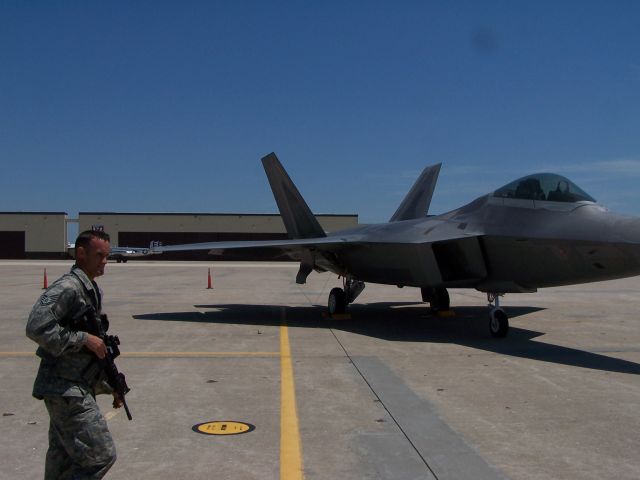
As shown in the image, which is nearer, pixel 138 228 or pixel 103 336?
pixel 103 336

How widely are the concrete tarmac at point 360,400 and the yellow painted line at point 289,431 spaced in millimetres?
18

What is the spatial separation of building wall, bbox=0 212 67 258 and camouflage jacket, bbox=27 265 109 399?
61627 mm

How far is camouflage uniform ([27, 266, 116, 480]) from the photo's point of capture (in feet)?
10.3

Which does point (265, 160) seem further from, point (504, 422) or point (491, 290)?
point (504, 422)

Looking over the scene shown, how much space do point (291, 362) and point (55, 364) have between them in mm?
5252

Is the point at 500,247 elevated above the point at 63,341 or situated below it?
above

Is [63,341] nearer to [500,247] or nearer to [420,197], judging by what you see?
[500,247]

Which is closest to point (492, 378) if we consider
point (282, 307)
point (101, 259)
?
point (101, 259)

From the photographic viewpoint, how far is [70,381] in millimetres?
3260

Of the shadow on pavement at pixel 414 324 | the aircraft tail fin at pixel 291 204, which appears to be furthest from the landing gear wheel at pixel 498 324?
the aircraft tail fin at pixel 291 204

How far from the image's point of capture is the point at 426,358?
867 cm

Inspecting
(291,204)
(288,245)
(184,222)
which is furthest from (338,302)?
(184,222)

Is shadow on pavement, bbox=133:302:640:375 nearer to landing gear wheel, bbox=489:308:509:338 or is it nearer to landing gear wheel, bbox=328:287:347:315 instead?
landing gear wheel, bbox=489:308:509:338

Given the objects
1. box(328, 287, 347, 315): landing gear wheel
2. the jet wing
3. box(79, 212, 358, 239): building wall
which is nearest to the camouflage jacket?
the jet wing
